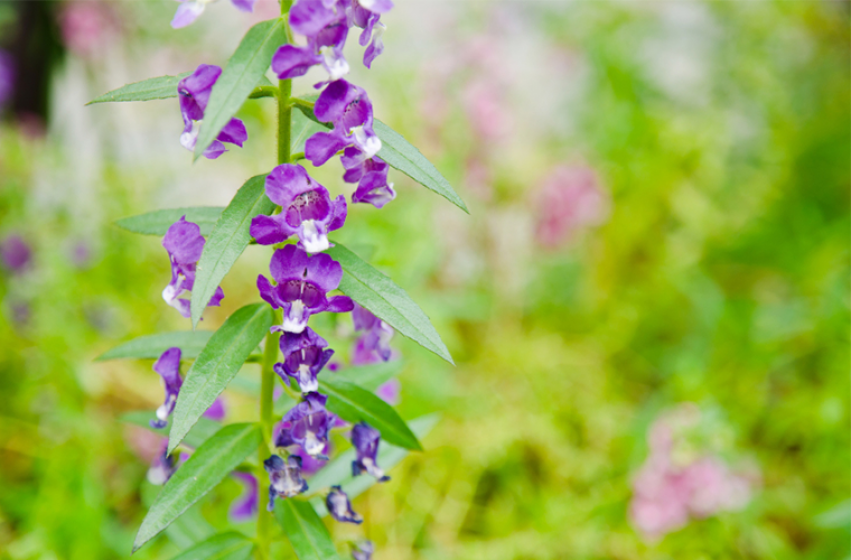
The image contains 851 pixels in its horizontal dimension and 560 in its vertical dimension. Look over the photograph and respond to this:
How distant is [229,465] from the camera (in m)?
0.78

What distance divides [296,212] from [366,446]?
0.37 metres

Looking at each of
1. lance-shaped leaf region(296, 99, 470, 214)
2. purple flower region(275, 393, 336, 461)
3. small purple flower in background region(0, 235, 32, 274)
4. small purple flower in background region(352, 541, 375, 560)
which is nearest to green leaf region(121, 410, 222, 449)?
purple flower region(275, 393, 336, 461)

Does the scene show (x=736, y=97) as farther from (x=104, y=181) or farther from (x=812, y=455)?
(x=104, y=181)

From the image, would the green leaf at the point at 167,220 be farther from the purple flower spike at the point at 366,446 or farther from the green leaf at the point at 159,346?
the purple flower spike at the point at 366,446

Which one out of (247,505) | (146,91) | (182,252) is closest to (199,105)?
(146,91)

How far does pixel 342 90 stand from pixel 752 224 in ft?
9.75

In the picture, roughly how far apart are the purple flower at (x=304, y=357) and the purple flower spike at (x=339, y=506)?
9.7 inches

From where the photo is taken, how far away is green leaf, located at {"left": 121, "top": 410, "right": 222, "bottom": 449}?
0.92 meters

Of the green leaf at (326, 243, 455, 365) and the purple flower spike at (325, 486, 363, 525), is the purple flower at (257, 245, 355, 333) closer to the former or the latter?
Answer: the green leaf at (326, 243, 455, 365)

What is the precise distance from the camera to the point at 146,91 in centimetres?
70

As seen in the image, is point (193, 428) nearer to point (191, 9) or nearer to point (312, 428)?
point (312, 428)

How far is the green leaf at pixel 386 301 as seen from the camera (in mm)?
664

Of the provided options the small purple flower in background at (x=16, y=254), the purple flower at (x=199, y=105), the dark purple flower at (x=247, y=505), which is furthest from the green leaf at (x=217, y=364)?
the small purple flower in background at (x=16, y=254)

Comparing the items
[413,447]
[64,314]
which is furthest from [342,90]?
[64,314]
